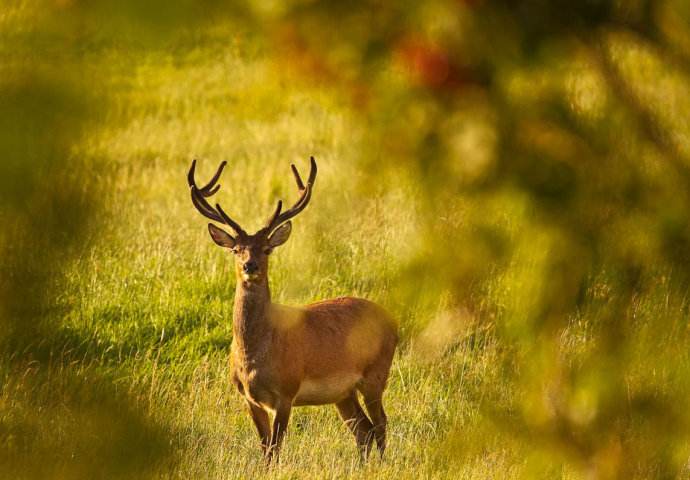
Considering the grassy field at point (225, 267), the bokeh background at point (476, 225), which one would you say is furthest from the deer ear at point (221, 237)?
the bokeh background at point (476, 225)

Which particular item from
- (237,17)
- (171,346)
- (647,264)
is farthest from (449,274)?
(171,346)

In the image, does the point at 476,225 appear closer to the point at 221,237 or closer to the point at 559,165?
the point at 559,165

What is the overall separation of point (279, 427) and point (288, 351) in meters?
0.47

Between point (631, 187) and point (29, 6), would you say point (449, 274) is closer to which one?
point (631, 187)

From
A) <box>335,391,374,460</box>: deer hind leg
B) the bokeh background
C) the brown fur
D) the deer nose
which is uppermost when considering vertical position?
the bokeh background

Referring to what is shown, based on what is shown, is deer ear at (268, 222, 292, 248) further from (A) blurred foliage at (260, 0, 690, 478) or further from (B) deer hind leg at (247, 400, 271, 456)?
(A) blurred foliage at (260, 0, 690, 478)

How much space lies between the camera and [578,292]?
1524 millimetres

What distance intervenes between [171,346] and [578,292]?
8.08 m

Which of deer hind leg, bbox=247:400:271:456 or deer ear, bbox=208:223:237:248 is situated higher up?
deer ear, bbox=208:223:237:248

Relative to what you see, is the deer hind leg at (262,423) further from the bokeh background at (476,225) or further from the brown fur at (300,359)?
the bokeh background at (476,225)

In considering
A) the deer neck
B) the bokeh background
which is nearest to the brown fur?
the deer neck

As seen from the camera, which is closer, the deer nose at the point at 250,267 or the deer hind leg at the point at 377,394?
the deer nose at the point at 250,267

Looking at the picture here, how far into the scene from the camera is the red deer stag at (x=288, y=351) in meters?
7.46

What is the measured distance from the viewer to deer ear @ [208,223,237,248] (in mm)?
7496
